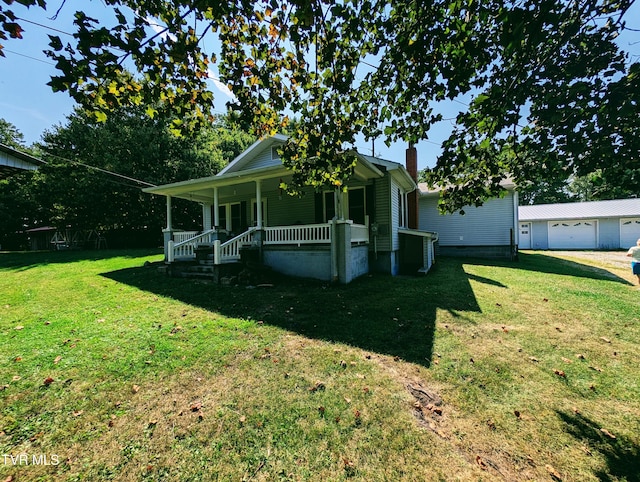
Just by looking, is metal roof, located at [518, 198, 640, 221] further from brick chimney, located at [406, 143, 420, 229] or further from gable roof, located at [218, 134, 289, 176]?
gable roof, located at [218, 134, 289, 176]

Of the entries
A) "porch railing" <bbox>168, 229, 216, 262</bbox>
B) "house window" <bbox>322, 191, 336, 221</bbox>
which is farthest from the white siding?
"porch railing" <bbox>168, 229, 216, 262</bbox>

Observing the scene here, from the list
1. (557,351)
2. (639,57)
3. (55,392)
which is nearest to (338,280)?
(557,351)

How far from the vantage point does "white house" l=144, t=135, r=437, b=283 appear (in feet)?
28.1

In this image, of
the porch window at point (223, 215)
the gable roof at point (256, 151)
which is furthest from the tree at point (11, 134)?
the gable roof at point (256, 151)

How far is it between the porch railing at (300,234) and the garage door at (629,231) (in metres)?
26.1

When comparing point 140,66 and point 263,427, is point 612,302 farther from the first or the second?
point 140,66

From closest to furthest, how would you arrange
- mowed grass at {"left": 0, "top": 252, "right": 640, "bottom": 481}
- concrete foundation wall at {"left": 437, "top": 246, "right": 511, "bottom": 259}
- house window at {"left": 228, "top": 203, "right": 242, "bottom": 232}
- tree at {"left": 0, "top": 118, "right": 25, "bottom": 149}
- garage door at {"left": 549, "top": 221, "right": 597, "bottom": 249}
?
1. mowed grass at {"left": 0, "top": 252, "right": 640, "bottom": 481}
2. house window at {"left": 228, "top": 203, "right": 242, "bottom": 232}
3. concrete foundation wall at {"left": 437, "top": 246, "right": 511, "bottom": 259}
4. garage door at {"left": 549, "top": 221, "right": 597, "bottom": 249}
5. tree at {"left": 0, "top": 118, "right": 25, "bottom": 149}

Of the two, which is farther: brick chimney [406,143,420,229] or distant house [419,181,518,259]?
distant house [419,181,518,259]

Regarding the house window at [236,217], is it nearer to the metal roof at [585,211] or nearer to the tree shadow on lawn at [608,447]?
the tree shadow on lawn at [608,447]

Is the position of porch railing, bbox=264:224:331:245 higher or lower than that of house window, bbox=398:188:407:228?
lower

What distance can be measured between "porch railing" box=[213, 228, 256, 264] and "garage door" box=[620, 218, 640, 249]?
28.1 metres

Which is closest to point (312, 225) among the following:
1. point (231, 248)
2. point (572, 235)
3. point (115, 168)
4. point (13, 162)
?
point (231, 248)

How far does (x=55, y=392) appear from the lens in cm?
302

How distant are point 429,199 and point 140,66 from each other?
16.1 m
